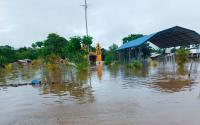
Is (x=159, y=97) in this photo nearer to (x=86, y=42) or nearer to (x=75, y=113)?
(x=75, y=113)

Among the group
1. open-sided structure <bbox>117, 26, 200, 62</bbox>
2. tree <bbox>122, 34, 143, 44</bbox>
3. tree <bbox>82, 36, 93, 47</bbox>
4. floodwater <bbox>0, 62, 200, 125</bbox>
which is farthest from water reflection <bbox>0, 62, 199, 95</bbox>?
tree <bbox>122, 34, 143, 44</bbox>

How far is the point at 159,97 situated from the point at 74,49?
33888 millimetres

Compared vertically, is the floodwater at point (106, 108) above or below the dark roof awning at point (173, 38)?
below

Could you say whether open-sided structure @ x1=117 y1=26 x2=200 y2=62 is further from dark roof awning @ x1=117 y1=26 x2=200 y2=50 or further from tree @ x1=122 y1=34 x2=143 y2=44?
tree @ x1=122 y1=34 x2=143 y2=44

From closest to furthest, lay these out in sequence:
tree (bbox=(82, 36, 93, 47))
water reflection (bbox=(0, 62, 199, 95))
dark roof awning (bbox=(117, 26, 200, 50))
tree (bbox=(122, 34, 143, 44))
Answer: water reflection (bbox=(0, 62, 199, 95)) < dark roof awning (bbox=(117, 26, 200, 50)) < tree (bbox=(82, 36, 93, 47)) < tree (bbox=(122, 34, 143, 44))

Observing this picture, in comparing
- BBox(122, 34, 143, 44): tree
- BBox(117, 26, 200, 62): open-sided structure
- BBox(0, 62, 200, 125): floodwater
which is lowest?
BBox(0, 62, 200, 125): floodwater

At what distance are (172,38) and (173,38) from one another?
15 centimetres

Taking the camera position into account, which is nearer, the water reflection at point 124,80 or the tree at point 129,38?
the water reflection at point 124,80

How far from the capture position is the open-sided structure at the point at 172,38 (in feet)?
129

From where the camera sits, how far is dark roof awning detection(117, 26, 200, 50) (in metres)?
39.3

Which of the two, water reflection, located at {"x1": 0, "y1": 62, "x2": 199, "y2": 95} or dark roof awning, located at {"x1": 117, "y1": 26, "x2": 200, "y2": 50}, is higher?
dark roof awning, located at {"x1": 117, "y1": 26, "x2": 200, "y2": 50}

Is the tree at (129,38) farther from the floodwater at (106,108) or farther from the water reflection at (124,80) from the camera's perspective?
the floodwater at (106,108)

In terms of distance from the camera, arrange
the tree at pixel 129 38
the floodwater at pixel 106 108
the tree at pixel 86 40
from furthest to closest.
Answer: the tree at pixel 129 38 < the tree at pixel 86 40 < the floodwater at pixel 106 108

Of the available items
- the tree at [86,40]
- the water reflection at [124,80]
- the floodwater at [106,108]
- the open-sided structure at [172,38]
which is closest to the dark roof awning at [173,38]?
the open-sided structure at [172,38]
